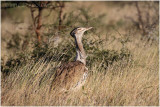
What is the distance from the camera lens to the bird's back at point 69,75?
378 cm

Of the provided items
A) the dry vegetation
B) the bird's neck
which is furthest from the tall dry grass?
the bird's neck

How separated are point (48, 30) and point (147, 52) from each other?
2158 mm

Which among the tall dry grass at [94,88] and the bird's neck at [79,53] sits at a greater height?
the bird's neck at [79,53]

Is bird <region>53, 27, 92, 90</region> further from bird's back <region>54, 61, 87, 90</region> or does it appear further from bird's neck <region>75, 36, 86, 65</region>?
bird's neck <region>75, 36, 86, 65</region>

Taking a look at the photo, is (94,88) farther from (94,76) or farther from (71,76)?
(71,76)

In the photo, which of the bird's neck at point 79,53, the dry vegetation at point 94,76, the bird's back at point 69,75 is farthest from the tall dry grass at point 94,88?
the bird's neck at point 79,53

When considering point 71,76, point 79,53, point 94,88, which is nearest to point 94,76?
point 94,88

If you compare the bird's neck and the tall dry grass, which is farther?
the bird's neck

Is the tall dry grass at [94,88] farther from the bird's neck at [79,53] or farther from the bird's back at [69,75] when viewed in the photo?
the bird's neck at [79,53]

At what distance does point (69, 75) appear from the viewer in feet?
12.7

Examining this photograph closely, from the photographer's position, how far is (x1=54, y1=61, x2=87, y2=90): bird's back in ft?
12.4

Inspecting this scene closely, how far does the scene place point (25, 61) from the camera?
5.31 meters

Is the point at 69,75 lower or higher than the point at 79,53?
lower

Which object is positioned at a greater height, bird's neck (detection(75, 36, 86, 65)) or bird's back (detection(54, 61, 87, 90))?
bird's neck (detection(75, 36, 86, 65))
